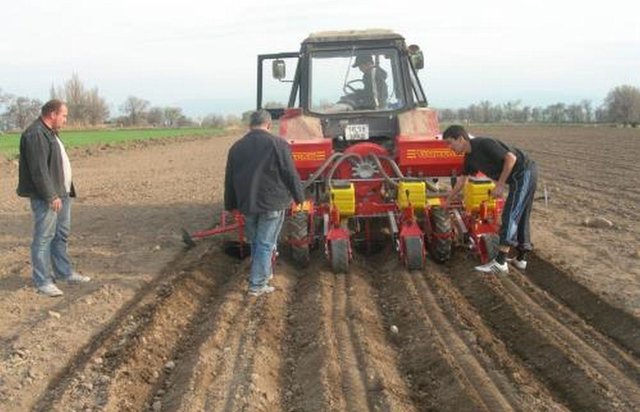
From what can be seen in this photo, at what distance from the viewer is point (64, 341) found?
17.4 feet

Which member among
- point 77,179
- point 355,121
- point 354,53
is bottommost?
point 77,179

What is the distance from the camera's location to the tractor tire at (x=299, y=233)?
7.44 m

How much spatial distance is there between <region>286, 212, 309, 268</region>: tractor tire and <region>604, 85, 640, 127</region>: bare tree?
87.1m

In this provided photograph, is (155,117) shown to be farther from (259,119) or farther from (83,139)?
(259,119)

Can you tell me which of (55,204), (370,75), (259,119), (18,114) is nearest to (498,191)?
(259,119)

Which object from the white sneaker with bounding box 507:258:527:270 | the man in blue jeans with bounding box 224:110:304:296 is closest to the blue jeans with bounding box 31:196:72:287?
the man in blue jeans with bounding box 224:110:304:296

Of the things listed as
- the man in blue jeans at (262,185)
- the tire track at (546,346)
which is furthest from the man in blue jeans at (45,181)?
the tire track at (546,346)

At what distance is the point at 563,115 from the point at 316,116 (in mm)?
101092

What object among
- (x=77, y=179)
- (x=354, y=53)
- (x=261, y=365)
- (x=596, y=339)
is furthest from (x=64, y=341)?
(x=77, y=179)

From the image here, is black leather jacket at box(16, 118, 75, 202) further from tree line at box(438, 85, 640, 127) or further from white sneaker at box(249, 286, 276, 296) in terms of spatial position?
tree line at box(438, 85, 640, 127)

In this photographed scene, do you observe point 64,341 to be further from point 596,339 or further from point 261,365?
point 596,339

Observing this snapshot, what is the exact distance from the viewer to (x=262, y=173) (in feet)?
21.1

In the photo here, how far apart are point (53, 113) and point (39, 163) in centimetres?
52

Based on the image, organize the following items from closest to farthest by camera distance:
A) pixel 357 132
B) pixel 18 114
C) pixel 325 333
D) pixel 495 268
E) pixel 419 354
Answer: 1. pixel 419 354
2. pixel 325 333
3. pixel 495 268
4. pixel 357 132
5. pixel 18 114
